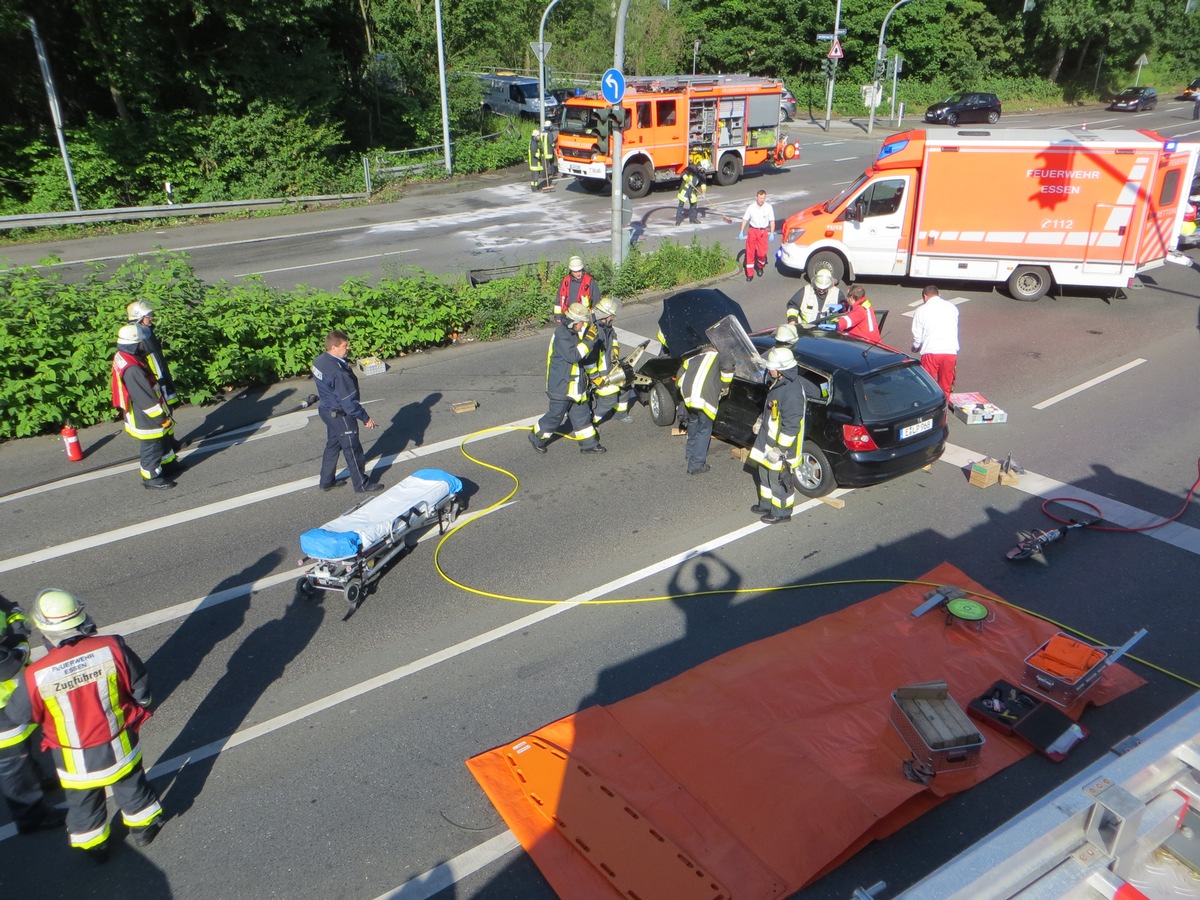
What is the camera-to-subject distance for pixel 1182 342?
13625mm

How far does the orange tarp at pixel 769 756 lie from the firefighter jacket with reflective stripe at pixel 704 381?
2.90 m

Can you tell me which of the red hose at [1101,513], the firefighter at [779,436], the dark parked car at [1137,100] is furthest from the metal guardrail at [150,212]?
the dark parked car at [1137,100]

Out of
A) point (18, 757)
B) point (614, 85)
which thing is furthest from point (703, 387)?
point (614, 85)

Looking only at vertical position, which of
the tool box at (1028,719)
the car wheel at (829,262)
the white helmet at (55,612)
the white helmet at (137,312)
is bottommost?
the tool box at (1028,719)

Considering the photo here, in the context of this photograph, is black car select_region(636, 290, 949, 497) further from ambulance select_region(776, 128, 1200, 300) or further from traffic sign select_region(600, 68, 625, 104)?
ambulance select_region(776, 128, 1200, 300)

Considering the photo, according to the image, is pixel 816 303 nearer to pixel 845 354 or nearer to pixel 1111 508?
pixel 845 354

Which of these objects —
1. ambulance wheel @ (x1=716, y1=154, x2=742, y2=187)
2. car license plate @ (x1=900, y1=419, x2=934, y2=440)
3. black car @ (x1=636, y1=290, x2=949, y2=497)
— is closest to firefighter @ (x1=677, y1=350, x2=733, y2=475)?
black car @ (x1=636, y1=290, x2=949, y2=497)

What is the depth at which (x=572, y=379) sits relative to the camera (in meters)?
9.48

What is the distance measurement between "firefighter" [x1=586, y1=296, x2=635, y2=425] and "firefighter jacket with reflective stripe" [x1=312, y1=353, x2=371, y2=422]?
2.63 meters

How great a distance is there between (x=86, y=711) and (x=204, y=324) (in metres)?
8.04

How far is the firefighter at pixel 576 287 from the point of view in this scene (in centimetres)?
1188

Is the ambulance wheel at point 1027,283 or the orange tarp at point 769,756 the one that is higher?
the ambulance wheel at point 1027,283

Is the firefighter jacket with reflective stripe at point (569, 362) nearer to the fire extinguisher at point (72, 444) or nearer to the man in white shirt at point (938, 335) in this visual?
the man in white shirt at point (938, 335)

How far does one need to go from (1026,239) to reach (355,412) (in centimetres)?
1211
